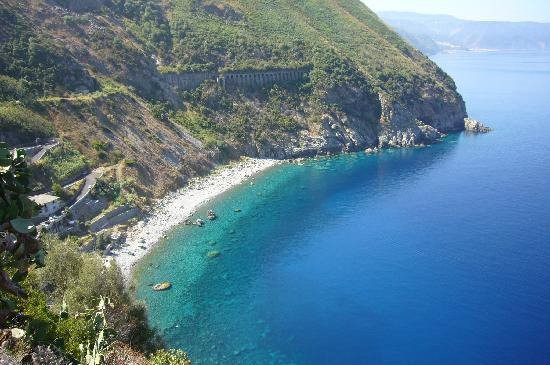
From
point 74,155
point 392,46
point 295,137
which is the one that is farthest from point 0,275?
point 392,46

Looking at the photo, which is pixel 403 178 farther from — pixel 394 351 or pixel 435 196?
pixel 394 351

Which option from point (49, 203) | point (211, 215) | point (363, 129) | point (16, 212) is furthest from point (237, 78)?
point (16, 212)

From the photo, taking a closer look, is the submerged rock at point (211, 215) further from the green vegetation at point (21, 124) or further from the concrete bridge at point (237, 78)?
the concrete bridge at point (237, 78)

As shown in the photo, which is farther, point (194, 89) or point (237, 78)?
point (237, 78)

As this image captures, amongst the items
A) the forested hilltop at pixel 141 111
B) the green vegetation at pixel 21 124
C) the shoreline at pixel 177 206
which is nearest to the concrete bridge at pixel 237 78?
the forested hilltop at pixel 141 111

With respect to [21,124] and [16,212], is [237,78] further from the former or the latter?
[16,212]
